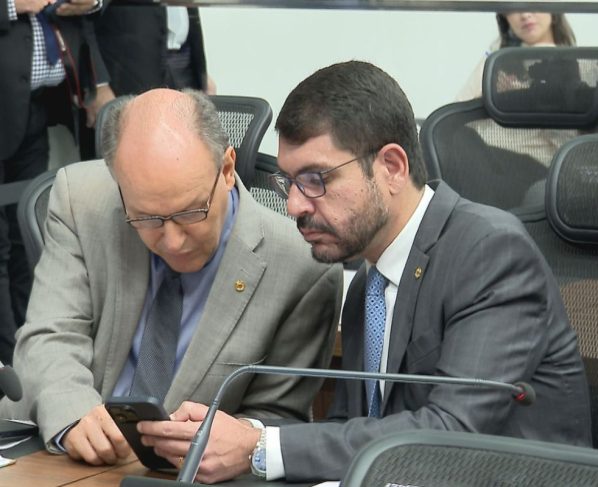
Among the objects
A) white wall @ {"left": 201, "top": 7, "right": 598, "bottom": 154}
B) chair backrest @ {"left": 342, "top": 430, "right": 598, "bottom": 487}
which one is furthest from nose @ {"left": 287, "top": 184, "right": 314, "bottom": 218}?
white wall @ {"left": 201, "top": 7, "right": 598, "bottom": 154}

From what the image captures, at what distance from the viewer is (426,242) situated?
6.93 ft

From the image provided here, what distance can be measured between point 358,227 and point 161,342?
48 centimetres

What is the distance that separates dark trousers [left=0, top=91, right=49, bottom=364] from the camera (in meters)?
4.29

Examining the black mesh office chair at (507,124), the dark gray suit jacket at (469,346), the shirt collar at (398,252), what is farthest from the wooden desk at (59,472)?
the black mesh office chair at (507,124)

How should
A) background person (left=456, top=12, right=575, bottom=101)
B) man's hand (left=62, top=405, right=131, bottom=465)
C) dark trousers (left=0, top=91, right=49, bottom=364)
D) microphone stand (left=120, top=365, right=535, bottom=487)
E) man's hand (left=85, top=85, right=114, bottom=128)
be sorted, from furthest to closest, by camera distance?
1. man's hand (left=85, top=85, right=114, bottom=128)
2. dark trousers (left=0, top=91, right=49, bottom=364)
3. background person (left=456, top=12, right=575, bottom=101)
4. man's hand (left=62, top=405, right=131, bottom=465)
5. microphone stand (left=120, top=365, right=535, bottom=487)

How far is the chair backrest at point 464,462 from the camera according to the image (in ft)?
3.54

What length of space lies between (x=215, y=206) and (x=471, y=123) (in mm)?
1348

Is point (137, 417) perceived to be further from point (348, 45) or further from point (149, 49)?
point (149, 49)

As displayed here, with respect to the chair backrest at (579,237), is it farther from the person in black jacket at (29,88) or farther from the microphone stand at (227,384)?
the person in black jacket at (29,88)

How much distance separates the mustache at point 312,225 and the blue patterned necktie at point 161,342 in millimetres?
354

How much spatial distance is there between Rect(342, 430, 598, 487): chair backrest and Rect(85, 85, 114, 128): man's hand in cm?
361

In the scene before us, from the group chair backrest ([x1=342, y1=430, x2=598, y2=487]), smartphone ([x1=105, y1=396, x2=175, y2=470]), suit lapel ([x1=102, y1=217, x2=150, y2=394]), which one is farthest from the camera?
suit lapel ([x1=102, y1=217, x2=150, y2=394])

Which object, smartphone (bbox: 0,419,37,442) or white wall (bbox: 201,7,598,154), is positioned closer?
smartphone (bbox: 0,419,37,442)

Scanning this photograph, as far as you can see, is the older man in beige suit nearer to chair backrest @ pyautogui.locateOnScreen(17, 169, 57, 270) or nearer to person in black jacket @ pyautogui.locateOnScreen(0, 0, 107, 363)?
chair backrest @ pyautogui.locateOnScreen(17, 169, 57, 270)
